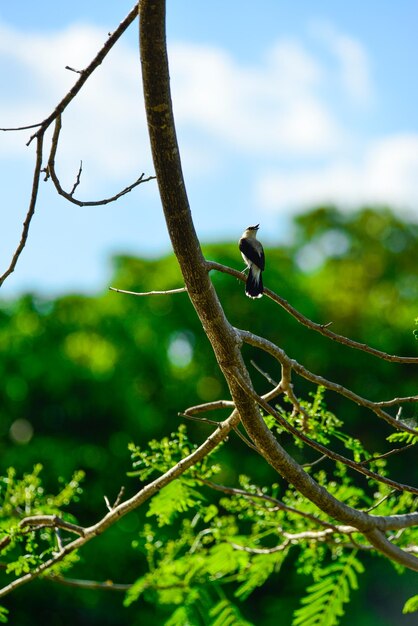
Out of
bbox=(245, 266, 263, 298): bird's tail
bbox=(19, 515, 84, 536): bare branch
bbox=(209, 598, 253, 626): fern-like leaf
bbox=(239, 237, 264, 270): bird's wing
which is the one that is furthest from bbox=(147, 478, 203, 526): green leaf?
bbox=(239, 237, 264, 270): bird's wing

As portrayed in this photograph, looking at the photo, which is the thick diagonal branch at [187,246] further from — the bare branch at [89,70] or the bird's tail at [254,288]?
the bird's tail at [254,288]

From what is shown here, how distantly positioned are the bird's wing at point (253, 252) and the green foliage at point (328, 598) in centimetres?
200

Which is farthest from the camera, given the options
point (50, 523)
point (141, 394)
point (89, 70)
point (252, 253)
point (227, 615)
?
point (141, 394)

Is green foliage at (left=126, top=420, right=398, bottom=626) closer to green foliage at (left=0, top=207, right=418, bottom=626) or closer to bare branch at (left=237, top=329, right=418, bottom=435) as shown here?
bare branch at (left=237, top=329, right=418, bottom=435)

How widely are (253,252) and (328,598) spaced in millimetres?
2264

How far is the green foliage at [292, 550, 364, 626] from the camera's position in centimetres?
551

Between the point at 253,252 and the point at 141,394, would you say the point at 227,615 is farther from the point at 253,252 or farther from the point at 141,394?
the point at 141,394

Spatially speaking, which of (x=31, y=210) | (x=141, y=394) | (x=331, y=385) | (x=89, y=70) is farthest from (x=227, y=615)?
→ (x=141, y=394)

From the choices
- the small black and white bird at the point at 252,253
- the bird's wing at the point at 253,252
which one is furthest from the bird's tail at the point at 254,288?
the bird's wing at the point at 253,252

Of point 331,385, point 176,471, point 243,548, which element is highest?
point 331,385

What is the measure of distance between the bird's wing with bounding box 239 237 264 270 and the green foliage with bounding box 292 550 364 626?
2000 millimetres

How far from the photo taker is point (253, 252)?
5496 mm

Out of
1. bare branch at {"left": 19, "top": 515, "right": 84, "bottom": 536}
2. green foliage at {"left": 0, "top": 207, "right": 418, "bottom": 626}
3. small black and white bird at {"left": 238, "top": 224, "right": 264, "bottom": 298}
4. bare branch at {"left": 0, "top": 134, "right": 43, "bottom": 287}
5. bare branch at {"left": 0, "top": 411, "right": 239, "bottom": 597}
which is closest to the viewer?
bare branch at {"left": 0, "top": 134, "right": 43, "bottom": 287}

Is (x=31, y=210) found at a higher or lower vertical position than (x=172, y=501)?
higher
